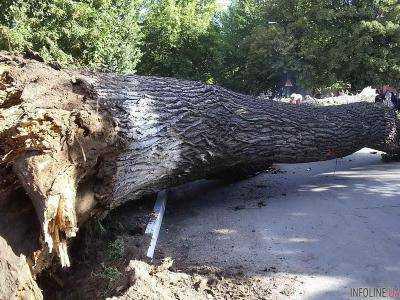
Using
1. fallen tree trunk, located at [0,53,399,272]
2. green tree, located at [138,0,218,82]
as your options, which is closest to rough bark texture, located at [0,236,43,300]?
fallen tree trunk, located at [0,53,399,272]

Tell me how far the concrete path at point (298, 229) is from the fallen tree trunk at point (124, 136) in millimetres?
486

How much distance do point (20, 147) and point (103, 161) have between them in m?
0.88

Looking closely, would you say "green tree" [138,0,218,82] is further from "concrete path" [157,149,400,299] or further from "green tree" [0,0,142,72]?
"concrete path" [157,149,400,299]

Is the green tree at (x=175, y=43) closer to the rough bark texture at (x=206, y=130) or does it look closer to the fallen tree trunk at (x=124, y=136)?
the rough bark texture at (x=206, y=130)

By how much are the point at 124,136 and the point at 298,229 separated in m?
2.13

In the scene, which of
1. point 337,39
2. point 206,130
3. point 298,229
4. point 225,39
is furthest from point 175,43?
point 298,229

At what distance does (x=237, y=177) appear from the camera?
6.48 meters

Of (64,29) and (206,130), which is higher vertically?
(64,29)

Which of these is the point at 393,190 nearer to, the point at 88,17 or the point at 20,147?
the point at 20,147

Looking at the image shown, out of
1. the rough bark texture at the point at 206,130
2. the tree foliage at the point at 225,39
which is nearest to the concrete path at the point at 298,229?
the rough bark texture at the point at 206,130

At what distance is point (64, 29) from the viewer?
11.6 meters

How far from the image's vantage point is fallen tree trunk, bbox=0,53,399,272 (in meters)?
2.84

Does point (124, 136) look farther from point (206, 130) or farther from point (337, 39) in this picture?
point (337, 39)

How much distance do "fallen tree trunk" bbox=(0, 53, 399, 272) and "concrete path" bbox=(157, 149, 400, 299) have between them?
486mm
